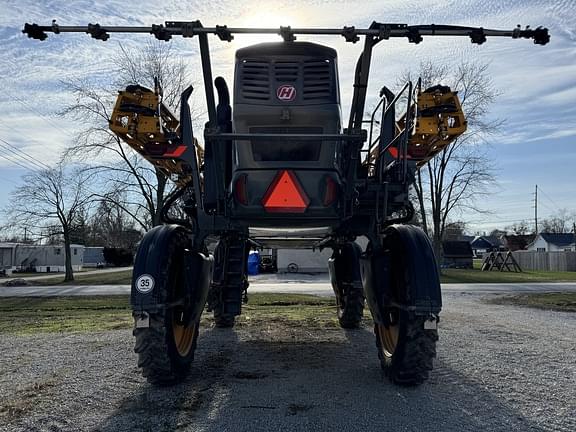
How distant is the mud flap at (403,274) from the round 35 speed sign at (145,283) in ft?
7.20

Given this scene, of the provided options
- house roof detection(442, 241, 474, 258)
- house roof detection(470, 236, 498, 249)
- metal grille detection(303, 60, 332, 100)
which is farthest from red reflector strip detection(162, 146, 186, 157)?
house roof detection(470, 236, 498, 249)

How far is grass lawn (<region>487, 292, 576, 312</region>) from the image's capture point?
1528 centimetres

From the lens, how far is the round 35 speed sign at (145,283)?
16.0ft

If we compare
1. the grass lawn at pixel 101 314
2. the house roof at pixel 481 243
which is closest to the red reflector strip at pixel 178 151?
the grass lawn at pixel 101 314

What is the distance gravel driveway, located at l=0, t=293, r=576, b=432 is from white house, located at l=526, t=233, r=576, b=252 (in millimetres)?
76742

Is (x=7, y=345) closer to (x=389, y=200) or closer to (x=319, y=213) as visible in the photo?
(x=319, y=213)

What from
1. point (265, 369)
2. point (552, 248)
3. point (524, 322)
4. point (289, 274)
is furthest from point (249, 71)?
point (552, 248)

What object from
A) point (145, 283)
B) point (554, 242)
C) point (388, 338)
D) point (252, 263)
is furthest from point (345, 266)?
point (554, 242)

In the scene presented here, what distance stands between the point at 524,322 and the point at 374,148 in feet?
20.6

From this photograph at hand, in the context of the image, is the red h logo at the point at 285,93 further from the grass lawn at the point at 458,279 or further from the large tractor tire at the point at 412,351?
the grass lawn at the point at 458,279

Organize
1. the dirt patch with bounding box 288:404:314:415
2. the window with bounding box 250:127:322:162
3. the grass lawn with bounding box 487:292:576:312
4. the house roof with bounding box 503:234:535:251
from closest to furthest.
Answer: the dirt patch with bounding box 288:404:314:415 < the window with bounding box 250:127:322:162 < the grass lawn with bounding box 487:292:576:312 < the house roof with bounding box 503:234:535:251

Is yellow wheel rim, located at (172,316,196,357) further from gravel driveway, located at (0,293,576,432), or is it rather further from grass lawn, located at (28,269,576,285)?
grass lawn, located at (28,269,576,285)

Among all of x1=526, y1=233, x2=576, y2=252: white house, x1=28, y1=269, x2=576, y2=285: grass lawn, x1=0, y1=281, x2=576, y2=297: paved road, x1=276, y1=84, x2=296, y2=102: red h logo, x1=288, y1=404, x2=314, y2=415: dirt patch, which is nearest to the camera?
x1=288, y1=404, x2=314, y2=415: dirt patch

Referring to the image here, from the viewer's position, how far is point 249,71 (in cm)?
530
